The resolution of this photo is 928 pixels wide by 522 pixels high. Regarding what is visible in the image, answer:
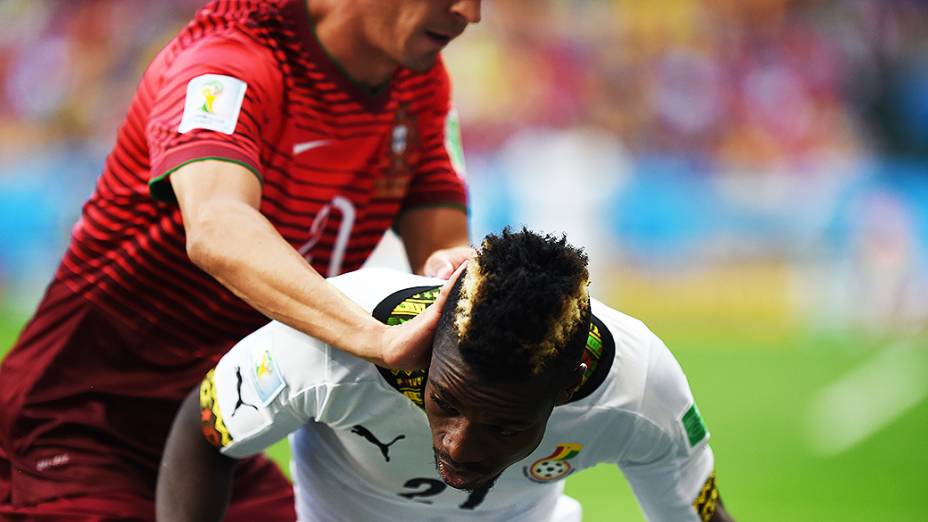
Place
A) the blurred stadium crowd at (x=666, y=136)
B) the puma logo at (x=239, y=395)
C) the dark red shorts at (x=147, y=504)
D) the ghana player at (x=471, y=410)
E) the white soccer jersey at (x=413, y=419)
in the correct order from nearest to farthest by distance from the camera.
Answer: the ghana player at (x=471, y=410) < the white soccer jersey at (x=413, y=419) < the puma logo at (x=239, y=395) < the dark red shorts at (x=147, y=504) < the blurred stadium crowd at (x=666, y=136)

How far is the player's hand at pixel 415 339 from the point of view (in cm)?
269

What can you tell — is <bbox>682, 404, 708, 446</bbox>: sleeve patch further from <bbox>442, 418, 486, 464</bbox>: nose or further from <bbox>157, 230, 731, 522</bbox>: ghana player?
<bbox>442, 418, 486, 464</bbox>: nose

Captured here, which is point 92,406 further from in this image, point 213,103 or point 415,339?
point 415,339

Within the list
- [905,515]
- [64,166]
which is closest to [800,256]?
[905,515]

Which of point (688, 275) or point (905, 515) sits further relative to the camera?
point (688, 275)

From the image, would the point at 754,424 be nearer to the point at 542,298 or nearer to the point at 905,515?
the point at 905,515

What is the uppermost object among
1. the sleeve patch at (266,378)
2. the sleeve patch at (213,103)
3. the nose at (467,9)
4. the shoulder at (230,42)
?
the nose at (467,9)

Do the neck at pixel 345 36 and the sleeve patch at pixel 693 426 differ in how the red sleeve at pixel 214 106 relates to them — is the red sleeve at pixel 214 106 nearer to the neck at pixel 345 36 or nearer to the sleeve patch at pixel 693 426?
the neck at pixel 345 36

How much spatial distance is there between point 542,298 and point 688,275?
1119 cm

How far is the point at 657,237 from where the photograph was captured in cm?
1348

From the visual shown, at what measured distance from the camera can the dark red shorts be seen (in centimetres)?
348

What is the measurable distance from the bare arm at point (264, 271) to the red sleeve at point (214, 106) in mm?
65

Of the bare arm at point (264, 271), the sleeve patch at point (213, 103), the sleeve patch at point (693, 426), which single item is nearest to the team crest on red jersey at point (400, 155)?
the sleeve patch at point (213, 103)

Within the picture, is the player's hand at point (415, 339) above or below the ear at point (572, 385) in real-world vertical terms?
above
